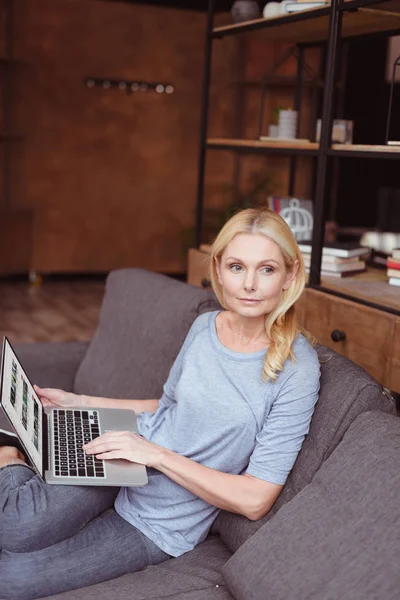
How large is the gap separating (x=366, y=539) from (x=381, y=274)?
166 cm

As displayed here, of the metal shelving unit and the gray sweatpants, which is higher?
the metal shelving unit

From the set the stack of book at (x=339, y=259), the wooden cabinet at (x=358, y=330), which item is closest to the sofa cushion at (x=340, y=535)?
the wooden cabinet at (x=358, y=330)

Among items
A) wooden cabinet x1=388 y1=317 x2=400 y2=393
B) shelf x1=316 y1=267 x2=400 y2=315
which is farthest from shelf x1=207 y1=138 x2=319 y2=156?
wooden cabinet x1=388 y1=317 x2=400 y2=393

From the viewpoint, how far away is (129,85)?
716cm

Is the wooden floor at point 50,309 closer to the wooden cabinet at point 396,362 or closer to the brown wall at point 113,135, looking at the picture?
the brown wall at point 113,135

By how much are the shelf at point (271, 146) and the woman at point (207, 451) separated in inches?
40.7

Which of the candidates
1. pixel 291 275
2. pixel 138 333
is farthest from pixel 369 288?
pixel 291 275

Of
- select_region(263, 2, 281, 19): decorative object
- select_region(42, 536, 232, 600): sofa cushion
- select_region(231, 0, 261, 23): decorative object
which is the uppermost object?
select_region(231, 0, 261, 23): decorative object

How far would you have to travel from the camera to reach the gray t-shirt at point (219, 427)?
1627 millimetres

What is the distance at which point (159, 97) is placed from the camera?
7.30m

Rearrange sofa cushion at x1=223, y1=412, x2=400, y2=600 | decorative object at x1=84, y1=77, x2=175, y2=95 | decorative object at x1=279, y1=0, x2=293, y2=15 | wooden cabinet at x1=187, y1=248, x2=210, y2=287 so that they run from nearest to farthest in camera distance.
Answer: sofa cushion at x1=223, y1=412, x2=400, y2=600
decorative object at x1=279, y1=0, x2=293, y2=15
wooden cabinet at x1=187, y1=248, x2=210, y2=287
decorative object at x1=84, y1=77, x2=175, y2=95

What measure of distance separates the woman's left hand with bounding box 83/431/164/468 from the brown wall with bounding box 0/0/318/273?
18.3 feet

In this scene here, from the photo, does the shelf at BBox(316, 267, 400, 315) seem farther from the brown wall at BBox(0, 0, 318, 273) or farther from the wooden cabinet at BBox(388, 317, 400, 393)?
the brown wall at BBox(0, 0, 318, 273)

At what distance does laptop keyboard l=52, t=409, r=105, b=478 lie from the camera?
1685 mm
